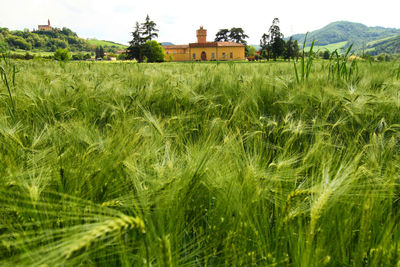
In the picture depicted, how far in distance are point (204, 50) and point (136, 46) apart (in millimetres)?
16188

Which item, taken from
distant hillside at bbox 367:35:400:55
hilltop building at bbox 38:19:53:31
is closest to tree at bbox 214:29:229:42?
distant hillside at bbox 367:35:400:55

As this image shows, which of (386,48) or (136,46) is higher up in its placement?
(136,46)

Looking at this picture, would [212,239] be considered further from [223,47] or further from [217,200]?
[223,47]

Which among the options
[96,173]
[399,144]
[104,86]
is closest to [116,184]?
[96,173]

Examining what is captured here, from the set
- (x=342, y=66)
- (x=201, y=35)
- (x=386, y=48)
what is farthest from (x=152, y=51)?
(x=342, y=66)

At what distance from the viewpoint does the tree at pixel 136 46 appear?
159 ft

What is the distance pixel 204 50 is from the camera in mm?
57031

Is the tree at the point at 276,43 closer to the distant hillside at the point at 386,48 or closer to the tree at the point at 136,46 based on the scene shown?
the tree at the point at 136,46

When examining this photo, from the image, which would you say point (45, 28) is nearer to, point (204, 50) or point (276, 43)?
point (204, 50)

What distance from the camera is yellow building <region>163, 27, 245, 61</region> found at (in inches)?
2162

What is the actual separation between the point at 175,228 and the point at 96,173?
0.32 m

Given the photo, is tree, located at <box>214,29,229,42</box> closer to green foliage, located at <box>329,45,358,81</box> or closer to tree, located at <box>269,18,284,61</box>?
tree, located at <box>269,18,284,61</box>

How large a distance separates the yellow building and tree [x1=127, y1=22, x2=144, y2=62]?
32.4 feet

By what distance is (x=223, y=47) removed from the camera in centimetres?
5512
